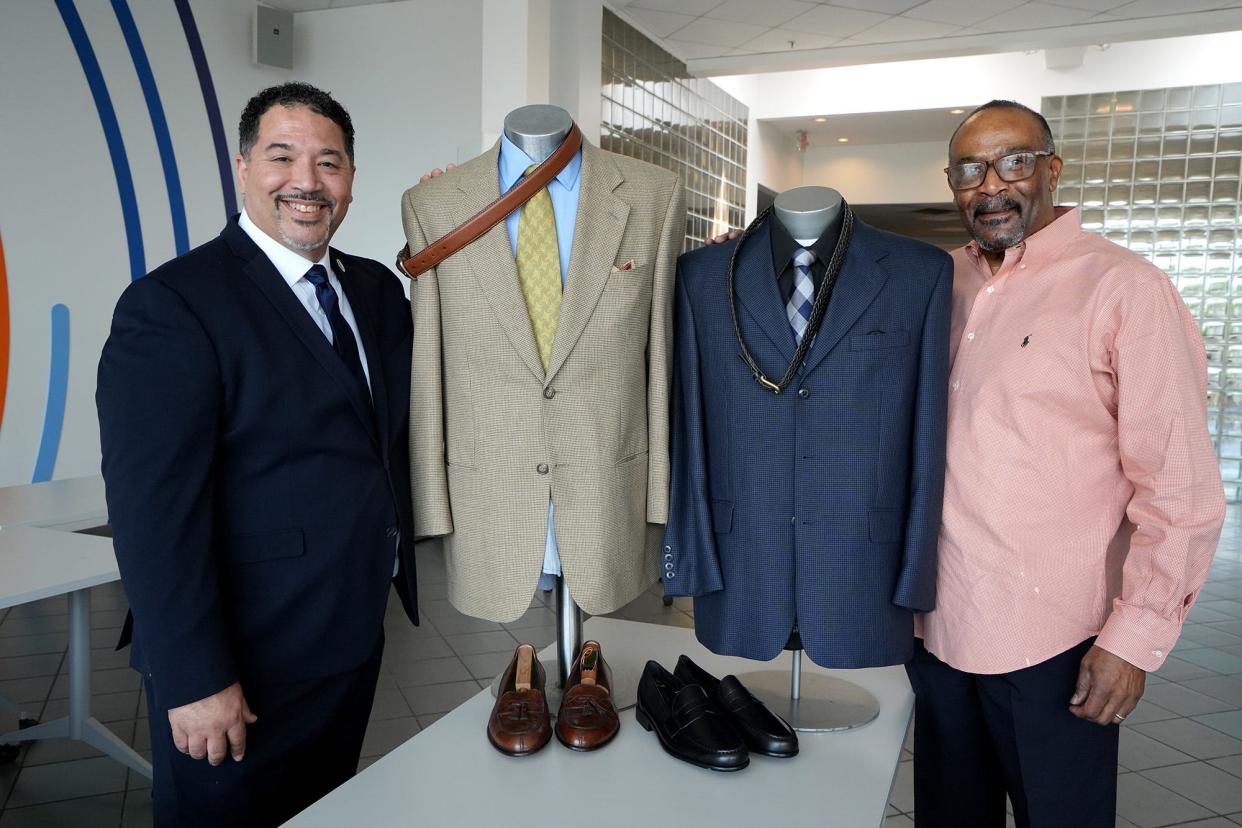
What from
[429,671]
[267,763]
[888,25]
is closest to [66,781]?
[429,671]

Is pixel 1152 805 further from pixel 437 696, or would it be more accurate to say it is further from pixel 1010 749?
pixel 437 696

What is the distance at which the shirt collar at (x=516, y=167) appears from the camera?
70.1 inches

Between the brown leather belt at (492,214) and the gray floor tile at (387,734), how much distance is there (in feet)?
6.88

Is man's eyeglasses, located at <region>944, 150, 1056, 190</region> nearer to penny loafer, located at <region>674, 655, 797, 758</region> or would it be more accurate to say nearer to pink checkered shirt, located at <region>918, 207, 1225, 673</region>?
pink checkered shirt, located at <region>918, 207, 1225, 673</region>

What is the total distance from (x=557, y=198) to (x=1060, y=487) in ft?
3.47

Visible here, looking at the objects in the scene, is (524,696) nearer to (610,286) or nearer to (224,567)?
(224,567)

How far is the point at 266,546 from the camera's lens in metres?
1.61

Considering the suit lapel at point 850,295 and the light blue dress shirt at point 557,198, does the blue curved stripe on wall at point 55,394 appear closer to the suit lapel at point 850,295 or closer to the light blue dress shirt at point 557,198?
the light blue dress shirt at point 557,198

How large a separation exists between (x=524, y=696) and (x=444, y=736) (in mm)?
153

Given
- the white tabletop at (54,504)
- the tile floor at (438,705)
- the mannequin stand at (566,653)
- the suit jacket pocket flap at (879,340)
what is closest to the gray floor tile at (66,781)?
the tile floor at (438,705)

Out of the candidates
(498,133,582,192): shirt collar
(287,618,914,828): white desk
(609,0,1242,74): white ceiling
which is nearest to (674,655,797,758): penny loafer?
(287,618,914,828): white desk

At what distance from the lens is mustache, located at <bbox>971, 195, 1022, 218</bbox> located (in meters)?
1.82

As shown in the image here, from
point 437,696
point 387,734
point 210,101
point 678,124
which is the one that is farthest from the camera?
point 678,124

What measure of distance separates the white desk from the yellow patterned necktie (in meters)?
0.69
